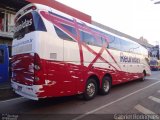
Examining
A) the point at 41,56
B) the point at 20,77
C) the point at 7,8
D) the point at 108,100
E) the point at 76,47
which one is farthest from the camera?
the point at 7,8

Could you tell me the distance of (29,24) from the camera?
270 inches

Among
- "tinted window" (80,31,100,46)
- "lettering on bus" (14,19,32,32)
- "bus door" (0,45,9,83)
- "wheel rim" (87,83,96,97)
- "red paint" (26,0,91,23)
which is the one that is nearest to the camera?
"lettering on bus" (14,19,32,32)

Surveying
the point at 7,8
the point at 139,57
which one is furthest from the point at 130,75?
the point at 7,8

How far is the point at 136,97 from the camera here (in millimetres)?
9156

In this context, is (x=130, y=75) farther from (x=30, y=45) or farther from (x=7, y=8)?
(x=7, y=8)

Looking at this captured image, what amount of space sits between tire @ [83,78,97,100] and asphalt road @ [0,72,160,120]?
0.76 ft

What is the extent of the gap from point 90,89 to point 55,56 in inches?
103

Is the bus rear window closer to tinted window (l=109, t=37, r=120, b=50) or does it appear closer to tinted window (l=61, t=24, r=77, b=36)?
tinted window (l=61, t=24, r=77, b=36)

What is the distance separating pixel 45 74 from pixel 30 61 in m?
0.66

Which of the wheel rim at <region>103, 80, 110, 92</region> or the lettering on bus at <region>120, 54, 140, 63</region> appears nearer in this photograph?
the wheel rim at <region>103, 80, 110, 92</region>

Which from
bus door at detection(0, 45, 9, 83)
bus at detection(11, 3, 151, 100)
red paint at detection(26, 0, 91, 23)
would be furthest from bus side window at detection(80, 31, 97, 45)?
red paint at detection(26, 0, 91, 23)

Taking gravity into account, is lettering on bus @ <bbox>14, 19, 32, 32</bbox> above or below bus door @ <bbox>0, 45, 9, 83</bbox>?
above

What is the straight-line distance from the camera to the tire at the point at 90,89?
8375 mm

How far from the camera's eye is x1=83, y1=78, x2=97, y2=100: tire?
8.38 metres
